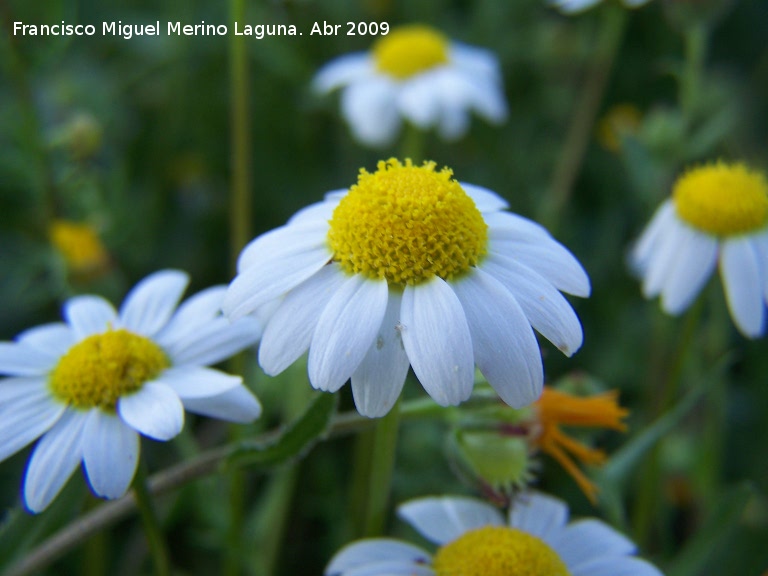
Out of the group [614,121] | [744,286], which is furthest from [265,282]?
[614,121]

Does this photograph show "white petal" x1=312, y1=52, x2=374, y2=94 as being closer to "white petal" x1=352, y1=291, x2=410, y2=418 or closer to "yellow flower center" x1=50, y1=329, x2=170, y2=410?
"yellow flower center" x1=50, y1=329, x2=170, y2=410

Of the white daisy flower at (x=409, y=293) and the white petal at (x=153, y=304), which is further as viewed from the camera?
the white petal at (x=153, y=304)

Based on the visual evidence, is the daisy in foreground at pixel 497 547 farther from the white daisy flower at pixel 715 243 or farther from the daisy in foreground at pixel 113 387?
the white daisy flower at pixel 715 243

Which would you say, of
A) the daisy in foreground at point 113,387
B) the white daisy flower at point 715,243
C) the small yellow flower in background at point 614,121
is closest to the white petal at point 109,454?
the daisy in foreground at point 113,387

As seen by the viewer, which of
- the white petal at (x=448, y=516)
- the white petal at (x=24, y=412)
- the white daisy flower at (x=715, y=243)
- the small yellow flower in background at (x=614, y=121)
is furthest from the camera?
the small yellow flower in background at (x=614, y=121)

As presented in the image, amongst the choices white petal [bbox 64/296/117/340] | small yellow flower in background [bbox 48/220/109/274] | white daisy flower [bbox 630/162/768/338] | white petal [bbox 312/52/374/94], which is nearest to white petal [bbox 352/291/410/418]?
white petal [bbox 64/296/117/340]

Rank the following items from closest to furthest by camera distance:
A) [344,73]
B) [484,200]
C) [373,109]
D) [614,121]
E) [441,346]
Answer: [441,346]
[484,200]
[373,109]
[344,73]
[614,121]

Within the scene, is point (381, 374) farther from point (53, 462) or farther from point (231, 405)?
point (53, 462)

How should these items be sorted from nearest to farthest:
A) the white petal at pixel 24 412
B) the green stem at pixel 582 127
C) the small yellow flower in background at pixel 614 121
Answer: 1. the white petal at pixel 24 412
2. the green stem at pixel 582 127
3. the small yellow flower in background at pixel 614 121
